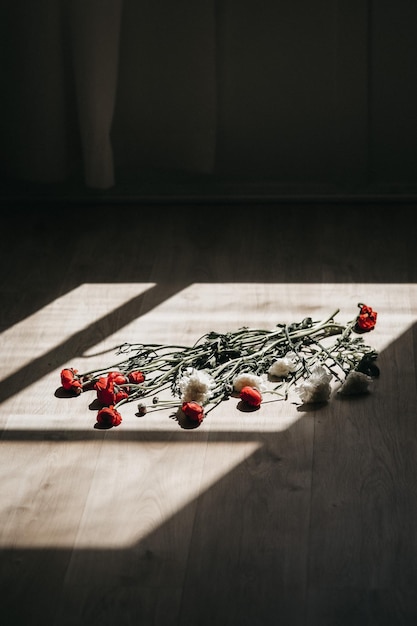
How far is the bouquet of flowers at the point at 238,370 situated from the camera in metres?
2.43

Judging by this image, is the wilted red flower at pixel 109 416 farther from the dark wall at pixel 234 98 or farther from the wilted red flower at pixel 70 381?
the dark wall at pixel 234 98

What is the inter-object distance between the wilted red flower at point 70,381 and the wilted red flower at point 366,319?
74 centimetres

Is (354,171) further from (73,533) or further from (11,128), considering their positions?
(73,533)

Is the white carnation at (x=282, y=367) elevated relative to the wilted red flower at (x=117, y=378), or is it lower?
lower

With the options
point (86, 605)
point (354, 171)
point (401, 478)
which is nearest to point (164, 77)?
point (354, 171)

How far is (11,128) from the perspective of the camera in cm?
355

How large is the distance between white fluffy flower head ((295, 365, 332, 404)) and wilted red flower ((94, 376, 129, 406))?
0.42 metres

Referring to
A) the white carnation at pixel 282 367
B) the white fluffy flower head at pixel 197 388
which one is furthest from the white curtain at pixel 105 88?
the white fluffy flower head at pixel 197 388

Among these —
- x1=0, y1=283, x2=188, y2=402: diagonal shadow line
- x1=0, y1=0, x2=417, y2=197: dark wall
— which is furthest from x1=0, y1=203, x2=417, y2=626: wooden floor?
x1=0, y1=0, x2=417, y2=197: dark wall

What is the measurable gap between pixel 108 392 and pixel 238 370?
0.34 m

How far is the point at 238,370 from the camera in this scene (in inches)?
101

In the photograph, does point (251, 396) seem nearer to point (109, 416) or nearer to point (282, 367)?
point (282, 367)

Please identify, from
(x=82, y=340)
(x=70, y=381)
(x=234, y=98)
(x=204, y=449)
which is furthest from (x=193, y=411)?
(x=234, y=98)

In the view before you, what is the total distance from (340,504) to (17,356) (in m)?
1.01
